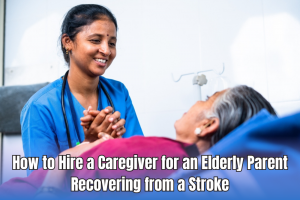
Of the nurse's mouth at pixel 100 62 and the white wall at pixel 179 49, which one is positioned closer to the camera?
the nurse's mouth at pixel 100 62

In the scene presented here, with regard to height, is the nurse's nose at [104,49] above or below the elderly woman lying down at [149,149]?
above

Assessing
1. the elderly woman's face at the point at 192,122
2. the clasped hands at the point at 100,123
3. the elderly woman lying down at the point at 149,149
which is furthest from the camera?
the clasped hands at the point at 100,123

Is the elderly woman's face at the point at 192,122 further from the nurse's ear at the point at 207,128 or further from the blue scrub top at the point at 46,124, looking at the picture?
the blue scrub top at the point at 46,124

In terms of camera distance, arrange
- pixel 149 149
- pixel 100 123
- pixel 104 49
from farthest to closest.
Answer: pixel 104 49 → pixel 100 123 → pixel 149 149

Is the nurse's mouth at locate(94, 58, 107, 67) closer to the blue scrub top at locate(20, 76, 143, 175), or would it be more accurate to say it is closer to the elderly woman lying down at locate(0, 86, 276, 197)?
the blue scrub top at locate(20, 76, 143, 175)

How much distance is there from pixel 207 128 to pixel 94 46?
0.70m

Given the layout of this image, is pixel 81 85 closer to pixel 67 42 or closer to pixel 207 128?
pixel 67 42

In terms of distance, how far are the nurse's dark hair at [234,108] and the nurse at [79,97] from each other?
0.44m

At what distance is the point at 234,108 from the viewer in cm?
84

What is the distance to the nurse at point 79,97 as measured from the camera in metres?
1.18

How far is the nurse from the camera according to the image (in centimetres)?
118

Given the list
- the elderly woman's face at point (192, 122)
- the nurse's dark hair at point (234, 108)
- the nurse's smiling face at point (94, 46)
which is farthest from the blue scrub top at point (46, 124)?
the nurse's dark hair at point (234, 108)

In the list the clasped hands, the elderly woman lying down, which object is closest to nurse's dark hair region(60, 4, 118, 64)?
the clasped hands

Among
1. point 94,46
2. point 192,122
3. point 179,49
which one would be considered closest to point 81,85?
point 94,46
